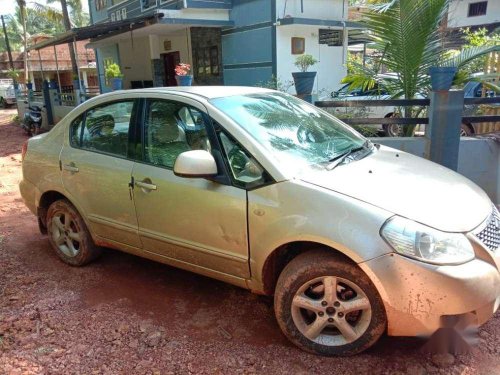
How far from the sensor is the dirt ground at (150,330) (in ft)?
8.90

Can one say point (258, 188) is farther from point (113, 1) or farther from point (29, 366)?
point (113, 1)

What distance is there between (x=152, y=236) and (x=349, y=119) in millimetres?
3514

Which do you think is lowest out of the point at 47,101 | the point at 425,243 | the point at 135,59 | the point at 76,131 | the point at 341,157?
the point at 47,101

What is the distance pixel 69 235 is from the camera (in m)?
4.19

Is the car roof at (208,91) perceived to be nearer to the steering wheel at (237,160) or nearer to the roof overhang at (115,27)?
the steering wheel at (237,160)

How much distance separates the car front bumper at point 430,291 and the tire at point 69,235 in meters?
2.68

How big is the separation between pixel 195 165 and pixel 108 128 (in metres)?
1.34

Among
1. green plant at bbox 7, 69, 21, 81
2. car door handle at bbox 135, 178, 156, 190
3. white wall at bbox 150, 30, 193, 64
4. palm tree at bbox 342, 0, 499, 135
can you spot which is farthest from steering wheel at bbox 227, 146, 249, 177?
green plant at bbox 7, 69, 21, 81

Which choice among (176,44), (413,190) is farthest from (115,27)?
(413,190)

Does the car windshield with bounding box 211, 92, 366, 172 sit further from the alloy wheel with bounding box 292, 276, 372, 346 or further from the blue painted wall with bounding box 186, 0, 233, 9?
the blue painted wall with bounding box 186, 0, 233, 9

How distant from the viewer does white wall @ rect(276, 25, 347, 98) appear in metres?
12.9

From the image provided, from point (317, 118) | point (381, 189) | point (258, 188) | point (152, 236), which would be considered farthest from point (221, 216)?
point (317, 118)

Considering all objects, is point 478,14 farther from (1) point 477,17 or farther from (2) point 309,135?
(2) point 309,135

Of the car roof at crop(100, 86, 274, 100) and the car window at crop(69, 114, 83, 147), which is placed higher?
the car roof at crop(100, 86, 274, 100)
